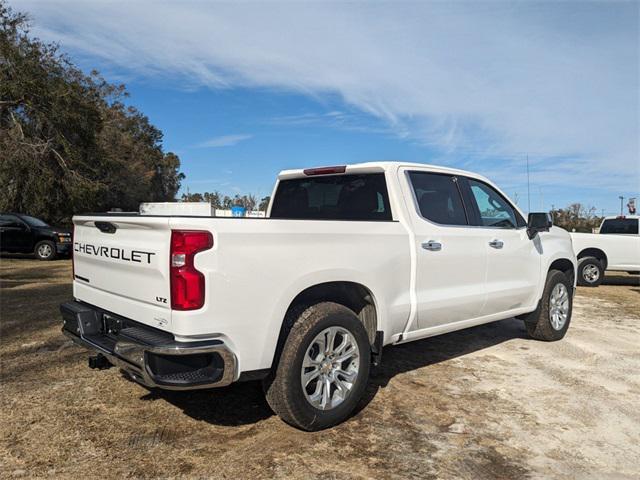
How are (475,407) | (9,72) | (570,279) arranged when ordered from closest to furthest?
(475,407) → (570,279) → (9,72)

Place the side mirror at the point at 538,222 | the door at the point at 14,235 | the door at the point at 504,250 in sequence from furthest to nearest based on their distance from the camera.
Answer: the door at the point at 14,235 → the side mirror at the point at 538,222 → the door at the point at 504,250

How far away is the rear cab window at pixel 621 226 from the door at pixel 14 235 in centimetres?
1569

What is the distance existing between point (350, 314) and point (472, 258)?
1652mm

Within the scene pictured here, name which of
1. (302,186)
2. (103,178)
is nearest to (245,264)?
(302,186)

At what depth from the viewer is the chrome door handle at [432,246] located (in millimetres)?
4258

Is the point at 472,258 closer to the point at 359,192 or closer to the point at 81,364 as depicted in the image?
the point at 359,192

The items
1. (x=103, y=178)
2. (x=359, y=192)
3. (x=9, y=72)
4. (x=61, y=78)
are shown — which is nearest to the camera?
(x=359, y=192)

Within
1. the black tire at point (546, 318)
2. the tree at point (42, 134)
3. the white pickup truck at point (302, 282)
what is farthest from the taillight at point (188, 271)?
the tree at point (42, 134)

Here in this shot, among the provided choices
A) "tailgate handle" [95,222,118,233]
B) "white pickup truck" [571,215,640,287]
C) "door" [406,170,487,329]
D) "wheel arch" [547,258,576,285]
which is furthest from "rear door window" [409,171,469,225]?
"white pickup truck" [571,215,640,287]

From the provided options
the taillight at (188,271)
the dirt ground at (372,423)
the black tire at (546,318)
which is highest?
the taillight at (188,271)

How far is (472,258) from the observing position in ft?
15.6

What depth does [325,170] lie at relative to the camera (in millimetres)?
4859

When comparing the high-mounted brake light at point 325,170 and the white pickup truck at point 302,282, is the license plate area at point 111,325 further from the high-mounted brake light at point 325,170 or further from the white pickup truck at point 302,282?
the high-mounted brake light at point 325,170

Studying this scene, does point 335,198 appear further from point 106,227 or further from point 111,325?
point 111,325
